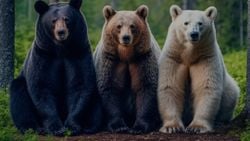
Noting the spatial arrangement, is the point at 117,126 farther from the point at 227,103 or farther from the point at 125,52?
the point at 227,103

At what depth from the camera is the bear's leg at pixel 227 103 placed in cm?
1016

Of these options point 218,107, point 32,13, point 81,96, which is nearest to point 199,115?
point 218,107

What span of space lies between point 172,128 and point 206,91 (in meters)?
0.66

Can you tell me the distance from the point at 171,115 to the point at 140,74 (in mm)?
679

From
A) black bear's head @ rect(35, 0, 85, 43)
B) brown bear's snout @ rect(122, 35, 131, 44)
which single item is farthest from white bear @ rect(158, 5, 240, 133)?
black bear's head @ rect(35, 0, 85, 43)

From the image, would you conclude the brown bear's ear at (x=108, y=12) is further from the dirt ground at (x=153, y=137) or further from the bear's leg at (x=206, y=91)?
the dirt ground at (x=153, y=137)

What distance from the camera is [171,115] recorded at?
31.5 ft

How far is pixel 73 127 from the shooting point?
9281 millimetres

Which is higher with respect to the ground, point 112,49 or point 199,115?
point 112,49

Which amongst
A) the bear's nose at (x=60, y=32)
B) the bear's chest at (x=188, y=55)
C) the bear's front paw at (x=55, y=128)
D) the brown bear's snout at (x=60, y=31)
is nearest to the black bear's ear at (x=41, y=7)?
the brown bear's snout at (x=60, y=31)

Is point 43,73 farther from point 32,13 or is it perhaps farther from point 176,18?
point 32,13

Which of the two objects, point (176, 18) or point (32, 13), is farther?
point (32, 13)

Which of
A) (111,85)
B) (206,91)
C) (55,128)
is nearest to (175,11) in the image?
(206,91)

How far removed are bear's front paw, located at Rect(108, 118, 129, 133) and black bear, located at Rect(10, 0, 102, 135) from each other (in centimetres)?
19
